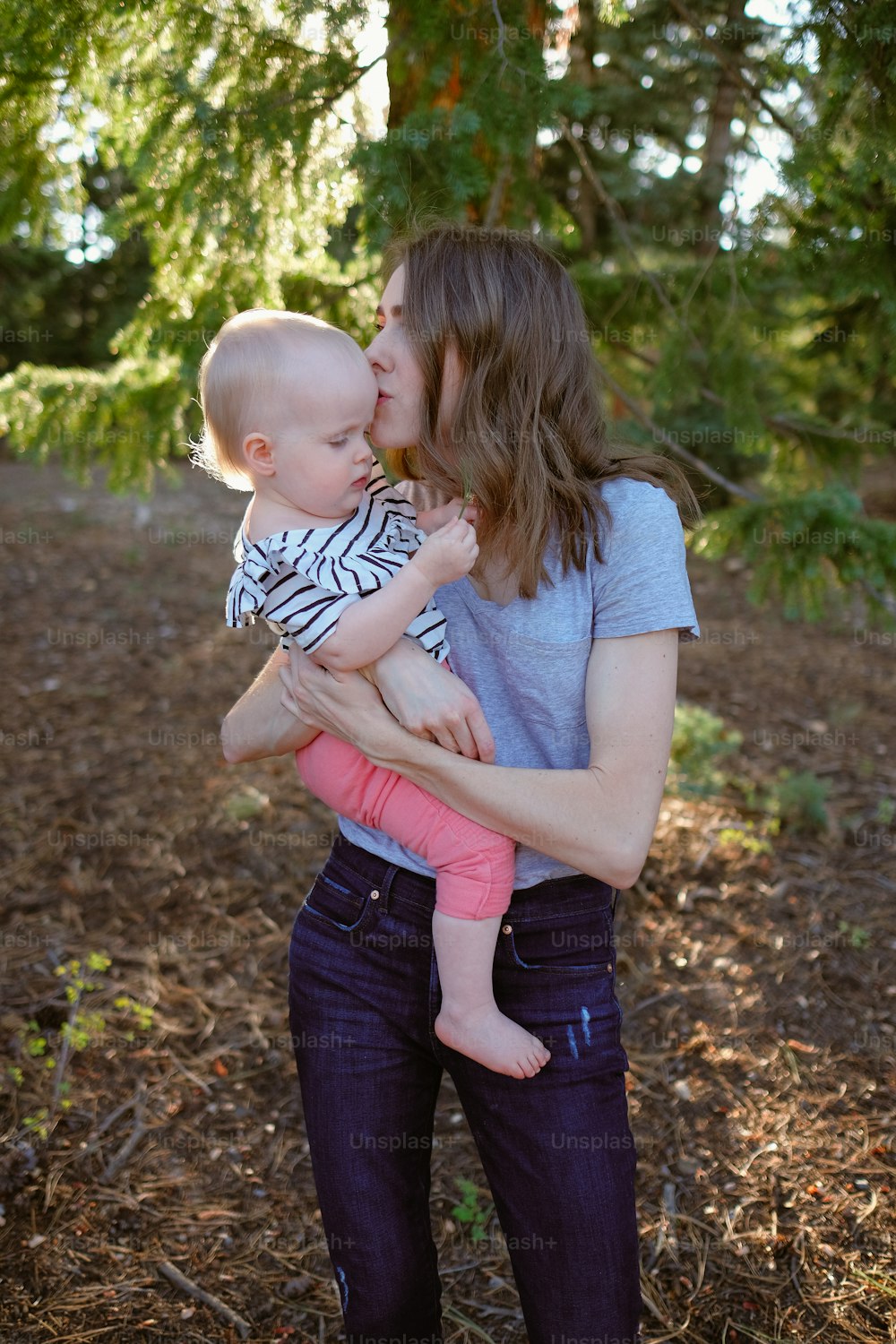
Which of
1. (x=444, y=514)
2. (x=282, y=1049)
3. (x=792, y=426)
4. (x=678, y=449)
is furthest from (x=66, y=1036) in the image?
(x=792, y=426)

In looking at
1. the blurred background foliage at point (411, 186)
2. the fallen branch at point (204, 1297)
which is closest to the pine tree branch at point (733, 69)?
the blurred background foliage at point (411, 186)

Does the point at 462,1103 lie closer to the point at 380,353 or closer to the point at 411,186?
the point at 380,353

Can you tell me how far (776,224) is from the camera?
2895mm

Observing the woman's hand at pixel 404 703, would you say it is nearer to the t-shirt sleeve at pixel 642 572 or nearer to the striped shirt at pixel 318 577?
the striped shirt at pixel 318 577

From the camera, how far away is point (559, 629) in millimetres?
1684

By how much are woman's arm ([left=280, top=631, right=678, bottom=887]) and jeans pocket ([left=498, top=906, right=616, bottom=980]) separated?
148mm

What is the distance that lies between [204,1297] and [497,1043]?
1104mm

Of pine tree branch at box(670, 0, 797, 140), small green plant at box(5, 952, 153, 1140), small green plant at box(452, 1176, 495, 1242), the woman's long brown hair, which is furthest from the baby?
pine tree branch at box(670, 0, 797, 140)

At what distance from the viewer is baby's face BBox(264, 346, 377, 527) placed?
1678 mm

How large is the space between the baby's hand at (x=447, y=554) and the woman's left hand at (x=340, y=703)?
25cm

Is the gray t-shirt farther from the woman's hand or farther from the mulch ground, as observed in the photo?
the mulch ground

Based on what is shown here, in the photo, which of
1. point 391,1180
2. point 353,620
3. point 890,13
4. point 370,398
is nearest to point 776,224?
point 890,13

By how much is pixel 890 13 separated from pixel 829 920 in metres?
2.66

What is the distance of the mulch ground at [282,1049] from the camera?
7.16 feet
